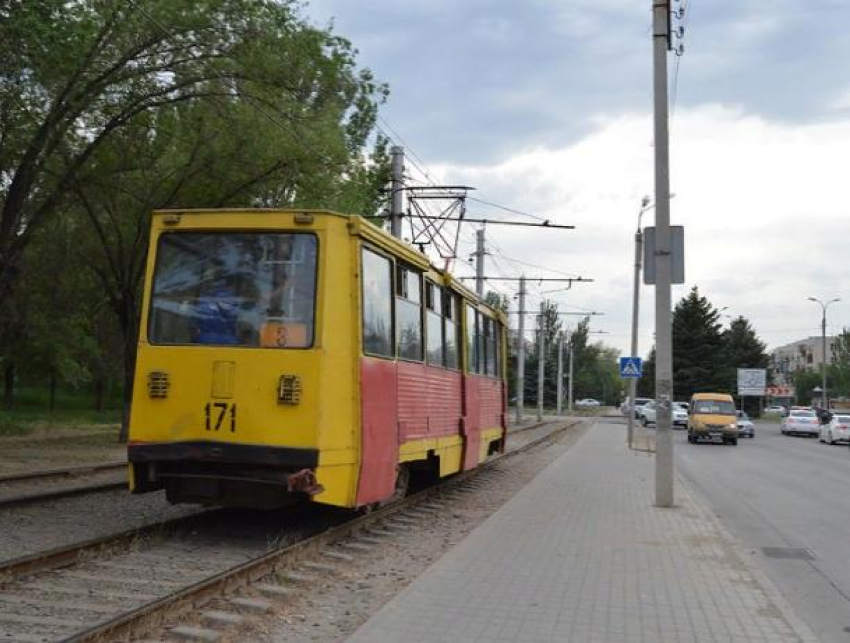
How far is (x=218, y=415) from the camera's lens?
8.73 m

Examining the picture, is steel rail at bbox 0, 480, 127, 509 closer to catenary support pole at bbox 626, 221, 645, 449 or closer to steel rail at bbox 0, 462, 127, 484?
steel rail at bbox 0, 462, 127, 484

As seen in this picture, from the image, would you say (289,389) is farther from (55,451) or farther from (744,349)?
(744,349)

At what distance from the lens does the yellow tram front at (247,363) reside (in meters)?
8.62

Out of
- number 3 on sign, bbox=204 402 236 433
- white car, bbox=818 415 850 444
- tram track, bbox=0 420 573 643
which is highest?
number 3 on sign, bbox=204 402 236 433

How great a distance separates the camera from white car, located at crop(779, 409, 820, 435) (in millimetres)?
46312

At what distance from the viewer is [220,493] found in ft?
29.5

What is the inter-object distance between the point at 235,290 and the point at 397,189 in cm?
1415

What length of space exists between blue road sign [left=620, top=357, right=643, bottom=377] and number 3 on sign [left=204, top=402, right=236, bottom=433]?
23382 mm

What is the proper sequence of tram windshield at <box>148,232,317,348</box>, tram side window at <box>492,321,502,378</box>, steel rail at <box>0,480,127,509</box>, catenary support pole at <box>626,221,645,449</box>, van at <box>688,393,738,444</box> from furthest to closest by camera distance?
van at <box>688,393,738,444</box> → catenary support pole at <box>626,221,645,449</box> → tram side window at <box>492,321,502,378</box> → steel rail at <box>0,480,127,509</box> → tram windshield at <box>148,232,317,348</box>

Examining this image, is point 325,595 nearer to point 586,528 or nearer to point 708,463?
point 586,528

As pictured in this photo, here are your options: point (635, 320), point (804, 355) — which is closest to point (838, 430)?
point (635, 320)

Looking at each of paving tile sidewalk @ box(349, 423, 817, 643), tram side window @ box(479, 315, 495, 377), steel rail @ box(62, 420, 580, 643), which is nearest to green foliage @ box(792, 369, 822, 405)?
tram side window @ box(479, 315, 495, 377)

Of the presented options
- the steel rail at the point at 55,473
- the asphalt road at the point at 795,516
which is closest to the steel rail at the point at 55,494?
the steel rail at the point at 55,473

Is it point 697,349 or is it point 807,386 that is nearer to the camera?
point 697,349
